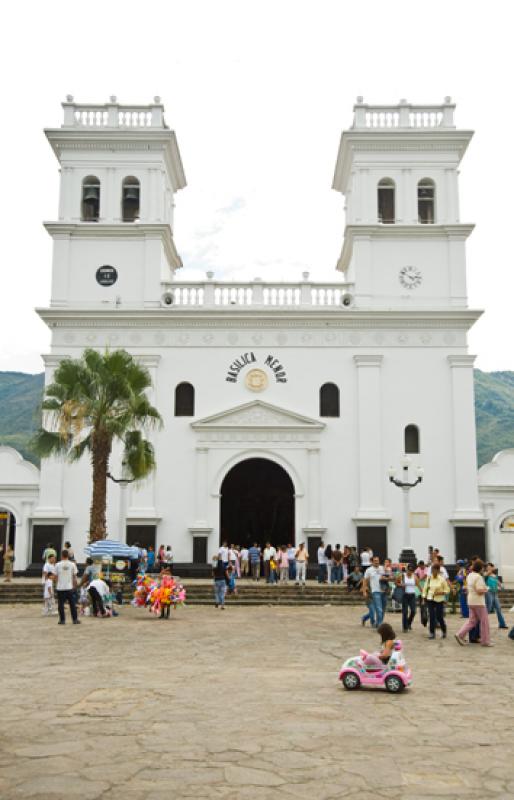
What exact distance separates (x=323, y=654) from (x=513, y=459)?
1921 cm

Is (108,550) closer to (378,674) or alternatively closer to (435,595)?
(435,595)

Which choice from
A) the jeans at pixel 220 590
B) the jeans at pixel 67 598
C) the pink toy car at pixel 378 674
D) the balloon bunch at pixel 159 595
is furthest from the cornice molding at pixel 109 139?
the pink toy car at pixel 378 674

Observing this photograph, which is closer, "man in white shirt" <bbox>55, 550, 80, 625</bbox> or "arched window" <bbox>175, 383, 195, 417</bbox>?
"man in white shirt" <bbox>55, 550, 80, 625</bbox>

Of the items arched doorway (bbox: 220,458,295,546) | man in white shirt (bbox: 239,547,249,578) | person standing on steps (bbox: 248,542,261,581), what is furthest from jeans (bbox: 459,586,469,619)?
A: arched doorway (bbox: 220,458,295,546)

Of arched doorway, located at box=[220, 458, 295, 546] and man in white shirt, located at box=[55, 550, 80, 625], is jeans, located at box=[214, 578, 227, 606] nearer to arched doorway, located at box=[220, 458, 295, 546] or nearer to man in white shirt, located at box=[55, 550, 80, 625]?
man in white shirt, located at box=[55, 550, 80, 625]

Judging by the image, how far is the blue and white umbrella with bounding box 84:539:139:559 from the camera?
2058cm

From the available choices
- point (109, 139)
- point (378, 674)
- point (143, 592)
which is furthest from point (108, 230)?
point (378, 674)

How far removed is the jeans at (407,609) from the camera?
1590 centimetres

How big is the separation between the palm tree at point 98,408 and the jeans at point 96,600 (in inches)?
141

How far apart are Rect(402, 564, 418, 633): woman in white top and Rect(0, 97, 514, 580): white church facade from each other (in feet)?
38.7

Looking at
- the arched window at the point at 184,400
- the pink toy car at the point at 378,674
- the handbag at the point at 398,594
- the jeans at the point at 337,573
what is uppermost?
the arched window at the point at 184,400

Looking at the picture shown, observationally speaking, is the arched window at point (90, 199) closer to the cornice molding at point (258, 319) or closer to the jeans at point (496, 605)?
the cornice molding at point (258, 319)

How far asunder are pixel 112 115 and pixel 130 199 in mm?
3016

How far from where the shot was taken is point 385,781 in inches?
234
